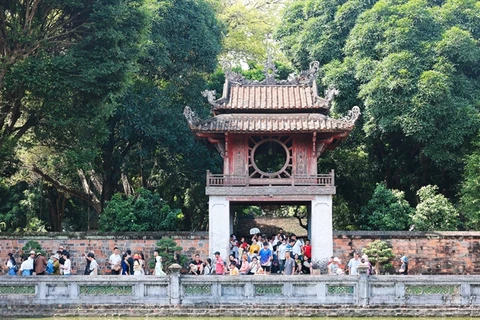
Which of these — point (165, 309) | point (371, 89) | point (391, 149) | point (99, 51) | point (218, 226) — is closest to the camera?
point (165, 309)

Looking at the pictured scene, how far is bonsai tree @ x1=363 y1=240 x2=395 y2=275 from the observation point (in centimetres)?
2355

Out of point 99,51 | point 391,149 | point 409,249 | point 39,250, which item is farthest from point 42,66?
point 391,149

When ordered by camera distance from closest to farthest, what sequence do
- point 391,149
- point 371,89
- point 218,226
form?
point 218,226, point 371,89, point 391,149

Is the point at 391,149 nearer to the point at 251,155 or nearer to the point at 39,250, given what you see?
the point at 251,155

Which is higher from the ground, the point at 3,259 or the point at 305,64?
the point at 305,64

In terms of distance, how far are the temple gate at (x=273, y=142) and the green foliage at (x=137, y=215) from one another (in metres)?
3.23

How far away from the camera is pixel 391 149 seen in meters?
34.0

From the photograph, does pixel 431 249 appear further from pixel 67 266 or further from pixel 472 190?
pixel 67 266

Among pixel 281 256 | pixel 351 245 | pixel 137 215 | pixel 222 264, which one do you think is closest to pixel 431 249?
pixel 351 245

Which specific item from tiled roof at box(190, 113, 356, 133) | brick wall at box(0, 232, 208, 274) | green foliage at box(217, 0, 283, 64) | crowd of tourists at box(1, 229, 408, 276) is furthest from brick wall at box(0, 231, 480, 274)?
green foliage at box(217, 0, 283, 64)

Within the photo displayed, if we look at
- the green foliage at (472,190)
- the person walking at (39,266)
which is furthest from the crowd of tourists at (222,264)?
the green foliage at (472,190)

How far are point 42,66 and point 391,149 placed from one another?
56.5 feet

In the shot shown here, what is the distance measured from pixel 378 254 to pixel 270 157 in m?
9.78

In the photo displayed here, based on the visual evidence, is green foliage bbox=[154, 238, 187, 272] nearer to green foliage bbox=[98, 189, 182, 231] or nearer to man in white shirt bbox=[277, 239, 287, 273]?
green foliage bbox=[98, 189, 182, 231]
